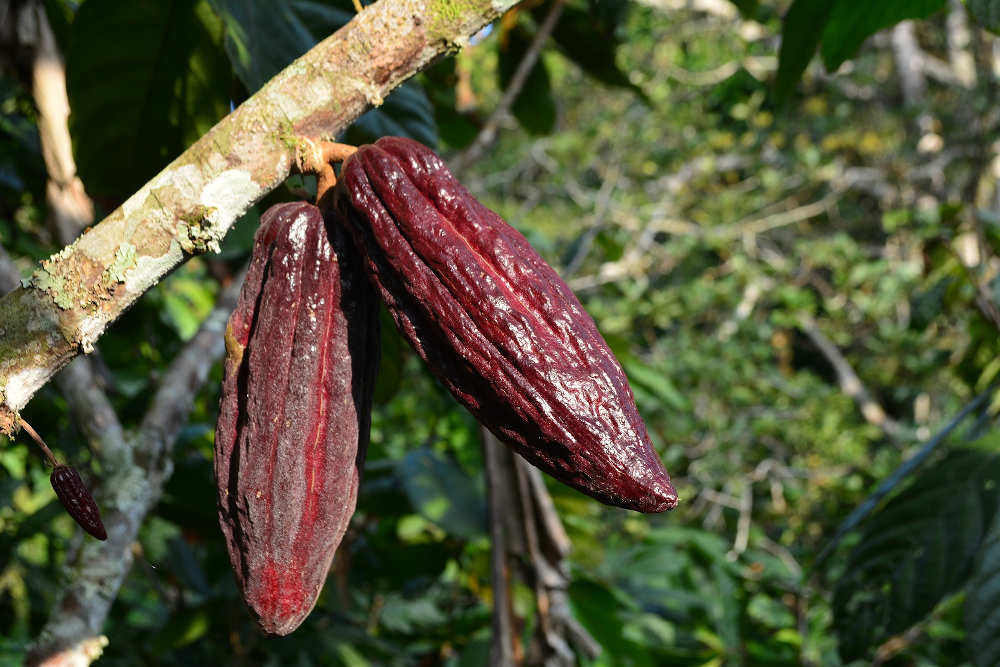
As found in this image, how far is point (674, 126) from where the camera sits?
715 centimetres

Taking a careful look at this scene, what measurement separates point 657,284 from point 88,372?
636 centimetres

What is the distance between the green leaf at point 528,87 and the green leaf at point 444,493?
1024 mm

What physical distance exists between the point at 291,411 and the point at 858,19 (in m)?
1.03

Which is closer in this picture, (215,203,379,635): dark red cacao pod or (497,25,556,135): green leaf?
(215,203,379,635): dark red cacao pod

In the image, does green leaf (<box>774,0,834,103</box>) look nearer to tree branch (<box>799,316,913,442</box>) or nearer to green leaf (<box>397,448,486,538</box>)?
green leaf (<box>397,448,486,538</box>)

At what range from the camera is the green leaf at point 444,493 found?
1.81 meters

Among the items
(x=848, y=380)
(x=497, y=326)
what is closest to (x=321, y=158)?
(x=497, y=326)

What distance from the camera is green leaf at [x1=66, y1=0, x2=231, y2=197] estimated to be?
52.5 inches

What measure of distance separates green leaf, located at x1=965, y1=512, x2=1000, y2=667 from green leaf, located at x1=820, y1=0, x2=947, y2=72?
2.64 feet

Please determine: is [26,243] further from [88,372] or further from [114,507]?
[114,507]

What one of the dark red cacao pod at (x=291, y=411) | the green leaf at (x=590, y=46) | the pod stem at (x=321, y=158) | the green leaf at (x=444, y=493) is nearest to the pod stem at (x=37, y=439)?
the dark red cacao pod at (x=291, y=411)

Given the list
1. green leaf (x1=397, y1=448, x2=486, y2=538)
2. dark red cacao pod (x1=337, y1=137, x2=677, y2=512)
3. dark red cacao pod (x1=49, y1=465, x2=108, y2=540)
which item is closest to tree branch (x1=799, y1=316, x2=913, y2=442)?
green leaf (x1=397, y1=448, x2=486, y2=538)

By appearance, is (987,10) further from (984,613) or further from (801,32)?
(984,613)

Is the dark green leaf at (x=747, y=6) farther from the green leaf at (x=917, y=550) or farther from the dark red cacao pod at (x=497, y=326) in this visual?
the dark red cacao pod at (x=497, y=326)
